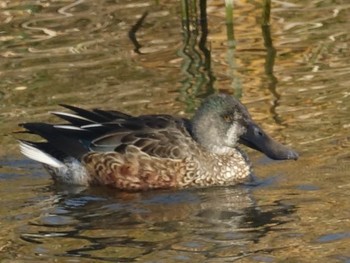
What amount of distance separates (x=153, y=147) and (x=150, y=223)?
1.10 meters

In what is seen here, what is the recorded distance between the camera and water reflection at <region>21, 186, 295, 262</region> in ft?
26.1

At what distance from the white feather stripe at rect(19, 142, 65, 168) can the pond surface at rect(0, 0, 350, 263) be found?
0.18m

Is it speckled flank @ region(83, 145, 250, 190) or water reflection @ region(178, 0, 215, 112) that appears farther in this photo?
water reflection @ region(178, 0, 215, 112)

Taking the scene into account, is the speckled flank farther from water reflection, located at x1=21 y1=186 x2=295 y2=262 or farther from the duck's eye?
the duck's eye

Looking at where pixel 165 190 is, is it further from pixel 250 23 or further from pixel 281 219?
pixel 250 23

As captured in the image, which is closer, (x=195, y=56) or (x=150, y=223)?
(x=150, y=223)

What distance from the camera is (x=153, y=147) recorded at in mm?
9594

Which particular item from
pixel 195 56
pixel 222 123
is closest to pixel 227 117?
pixel 222 123

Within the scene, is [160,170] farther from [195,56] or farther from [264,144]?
[195,56]

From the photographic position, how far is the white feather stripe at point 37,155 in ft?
32.0

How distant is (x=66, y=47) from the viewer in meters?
12.9

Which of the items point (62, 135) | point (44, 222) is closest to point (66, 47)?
point (62, 135)

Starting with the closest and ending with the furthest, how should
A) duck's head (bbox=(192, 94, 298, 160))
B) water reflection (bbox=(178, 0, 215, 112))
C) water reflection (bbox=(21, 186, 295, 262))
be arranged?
water reflection (bbox=(21, 186, 295, 262)), duck's head (bbox=(192, 94, 298, 160)), water reflection (bbox=(178, 0, 215, 112))

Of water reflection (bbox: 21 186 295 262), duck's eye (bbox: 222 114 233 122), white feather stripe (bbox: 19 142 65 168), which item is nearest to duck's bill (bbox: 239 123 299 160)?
duck's eye (bbox: 222 114 233 122)
